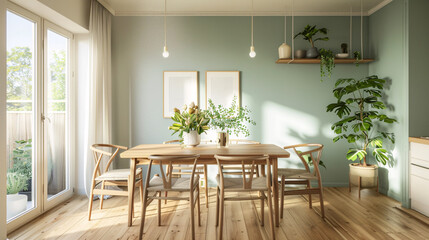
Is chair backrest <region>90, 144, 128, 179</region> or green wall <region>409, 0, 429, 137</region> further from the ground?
green wall <region>409, 0, 429, 137</region>

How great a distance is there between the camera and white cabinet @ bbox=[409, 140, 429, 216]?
10.3 feet

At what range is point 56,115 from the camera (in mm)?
3531

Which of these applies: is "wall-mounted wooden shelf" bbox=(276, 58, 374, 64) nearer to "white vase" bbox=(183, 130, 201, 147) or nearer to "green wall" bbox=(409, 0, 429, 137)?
"green wall" bbox=(409, 0, 429, 137)

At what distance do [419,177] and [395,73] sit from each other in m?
1.38

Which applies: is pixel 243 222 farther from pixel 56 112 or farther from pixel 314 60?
pixel 56 112

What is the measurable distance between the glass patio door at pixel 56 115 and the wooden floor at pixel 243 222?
0.88 ft

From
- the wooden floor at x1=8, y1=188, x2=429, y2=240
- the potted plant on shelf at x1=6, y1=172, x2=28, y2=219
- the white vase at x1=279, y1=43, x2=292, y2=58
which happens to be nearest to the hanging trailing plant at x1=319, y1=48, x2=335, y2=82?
the white vase at x1=279, y1=43, x2=292, y2=58

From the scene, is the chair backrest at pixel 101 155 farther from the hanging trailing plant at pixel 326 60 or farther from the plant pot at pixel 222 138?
the hanging trailing plant at pixel 326 60

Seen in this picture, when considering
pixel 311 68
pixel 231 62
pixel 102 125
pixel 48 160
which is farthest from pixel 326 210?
pixel 48 160

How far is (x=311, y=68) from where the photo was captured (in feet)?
14.3

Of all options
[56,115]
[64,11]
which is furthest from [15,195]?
[64,11]

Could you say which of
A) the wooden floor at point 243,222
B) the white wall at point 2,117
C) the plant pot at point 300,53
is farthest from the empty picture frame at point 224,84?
the white wall at point 2,117

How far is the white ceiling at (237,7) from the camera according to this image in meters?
3.98

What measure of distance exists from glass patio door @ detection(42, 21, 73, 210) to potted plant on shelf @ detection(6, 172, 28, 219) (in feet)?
1.05
